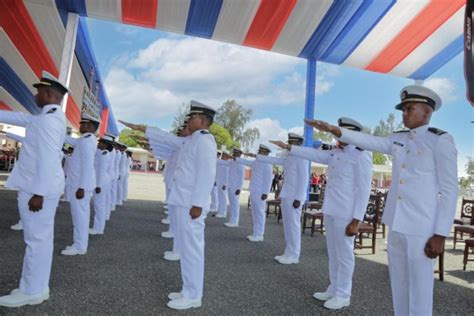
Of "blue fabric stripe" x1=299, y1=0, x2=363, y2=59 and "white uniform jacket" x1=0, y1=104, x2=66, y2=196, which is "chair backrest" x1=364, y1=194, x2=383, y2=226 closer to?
"blue fabric stripe" x1=299, y1=0, x2=363, y2=59

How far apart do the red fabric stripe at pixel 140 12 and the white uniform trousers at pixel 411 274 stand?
25.1 ft

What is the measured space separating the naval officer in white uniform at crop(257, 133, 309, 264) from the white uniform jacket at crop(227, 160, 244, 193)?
3.15m

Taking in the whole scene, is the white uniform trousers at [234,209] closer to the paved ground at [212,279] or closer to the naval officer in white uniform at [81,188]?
the paved ground at [212,279]

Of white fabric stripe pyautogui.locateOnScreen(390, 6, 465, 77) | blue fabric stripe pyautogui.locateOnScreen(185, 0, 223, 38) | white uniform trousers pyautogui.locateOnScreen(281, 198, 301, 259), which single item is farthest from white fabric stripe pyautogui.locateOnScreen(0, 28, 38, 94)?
white fabric stripe pyautogui.locateOnScreen(390, 6, 465, 77)

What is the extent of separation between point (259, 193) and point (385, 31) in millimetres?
5615

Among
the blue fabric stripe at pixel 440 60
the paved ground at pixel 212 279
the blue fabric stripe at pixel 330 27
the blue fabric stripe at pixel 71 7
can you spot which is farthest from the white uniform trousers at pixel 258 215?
the blue fabric stripe at pixel 440 60

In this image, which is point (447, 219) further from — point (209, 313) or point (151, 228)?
point (151, 228)

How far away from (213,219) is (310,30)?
525cm

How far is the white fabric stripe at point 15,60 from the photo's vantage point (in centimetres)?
921

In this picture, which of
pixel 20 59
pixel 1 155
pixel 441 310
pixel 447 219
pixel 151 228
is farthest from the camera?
pixel 1 155

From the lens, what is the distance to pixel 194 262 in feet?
9.95

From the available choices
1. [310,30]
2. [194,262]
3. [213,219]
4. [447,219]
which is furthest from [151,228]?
[310,30]

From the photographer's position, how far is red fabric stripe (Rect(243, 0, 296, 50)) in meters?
8.25

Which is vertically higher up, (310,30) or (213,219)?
(310,30)
